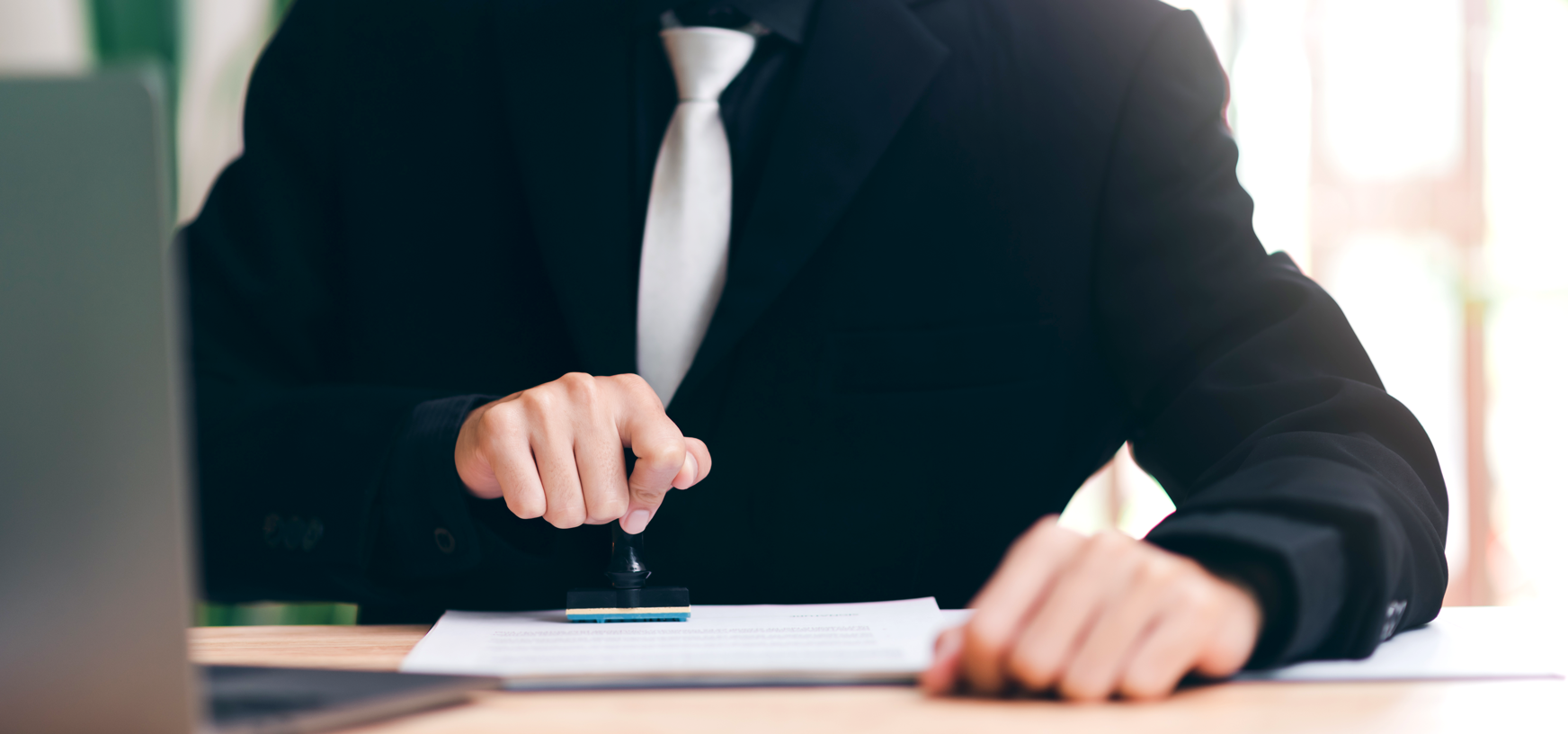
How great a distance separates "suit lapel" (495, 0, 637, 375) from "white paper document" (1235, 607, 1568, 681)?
0.63 metres

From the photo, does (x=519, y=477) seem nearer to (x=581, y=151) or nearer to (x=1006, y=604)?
(x=1006, y=604)

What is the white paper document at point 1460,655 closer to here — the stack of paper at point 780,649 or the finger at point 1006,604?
the stack of paper at point 780,649

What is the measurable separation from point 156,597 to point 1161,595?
1.33 ft

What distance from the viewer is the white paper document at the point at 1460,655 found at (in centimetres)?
52

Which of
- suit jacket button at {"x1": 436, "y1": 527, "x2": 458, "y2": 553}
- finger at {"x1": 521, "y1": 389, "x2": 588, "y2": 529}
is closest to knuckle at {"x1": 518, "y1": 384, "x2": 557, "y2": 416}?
finger at {"x1": 521, "y1": 389, "x2": 588, "y2": 529}

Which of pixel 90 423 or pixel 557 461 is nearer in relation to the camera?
pixel 90 423

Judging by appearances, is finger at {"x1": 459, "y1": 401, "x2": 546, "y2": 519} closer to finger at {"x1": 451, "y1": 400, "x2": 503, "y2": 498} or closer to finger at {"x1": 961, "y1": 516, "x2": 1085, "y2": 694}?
finger at {"x1": 451, "y1": 400, "x2": 503, "y2": 498}

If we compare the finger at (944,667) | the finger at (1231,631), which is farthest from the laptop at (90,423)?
the finger at (1231,631)

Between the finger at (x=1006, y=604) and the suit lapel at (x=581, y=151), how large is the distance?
55cm

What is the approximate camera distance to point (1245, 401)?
856 mm

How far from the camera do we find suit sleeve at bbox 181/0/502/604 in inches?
30.2

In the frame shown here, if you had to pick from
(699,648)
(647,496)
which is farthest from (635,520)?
(699,648)

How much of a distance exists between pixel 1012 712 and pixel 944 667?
0.12 ft

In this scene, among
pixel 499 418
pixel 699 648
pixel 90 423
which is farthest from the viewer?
pixel 499 418
